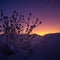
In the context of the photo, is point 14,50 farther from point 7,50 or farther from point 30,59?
point 30,59

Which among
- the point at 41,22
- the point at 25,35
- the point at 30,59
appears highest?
the point at 41,22

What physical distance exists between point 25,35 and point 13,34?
47cm

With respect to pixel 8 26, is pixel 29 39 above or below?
below

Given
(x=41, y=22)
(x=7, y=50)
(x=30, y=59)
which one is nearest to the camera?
(x=30, y=59)

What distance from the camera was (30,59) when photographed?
5418 millimetres

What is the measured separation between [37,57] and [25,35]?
1596 mm

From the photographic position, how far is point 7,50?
616 cm

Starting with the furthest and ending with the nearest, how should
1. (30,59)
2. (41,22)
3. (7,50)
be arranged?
1. (41,22)
2. (7,50)
3. (30,59)

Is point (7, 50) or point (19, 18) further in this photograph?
point (19, 18)

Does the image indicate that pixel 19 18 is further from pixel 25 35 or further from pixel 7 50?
pixel 7 50

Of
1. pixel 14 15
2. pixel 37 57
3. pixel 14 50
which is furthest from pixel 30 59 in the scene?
pixel 14 15

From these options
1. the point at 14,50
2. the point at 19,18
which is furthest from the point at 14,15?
the point at 14,50

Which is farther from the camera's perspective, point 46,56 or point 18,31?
point 18,31

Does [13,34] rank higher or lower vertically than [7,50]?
higher
